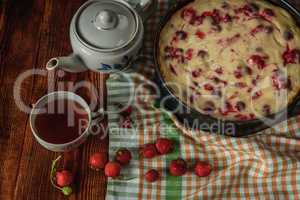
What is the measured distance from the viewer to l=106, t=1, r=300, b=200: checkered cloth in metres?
1.29

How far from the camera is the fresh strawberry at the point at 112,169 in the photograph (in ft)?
4.17

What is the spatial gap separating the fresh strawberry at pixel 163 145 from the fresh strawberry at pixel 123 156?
0.08 metres

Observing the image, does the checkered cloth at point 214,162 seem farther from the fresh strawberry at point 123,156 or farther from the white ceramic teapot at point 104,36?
the white ceramic teapot at point 104,36

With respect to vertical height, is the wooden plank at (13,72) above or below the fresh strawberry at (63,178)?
above

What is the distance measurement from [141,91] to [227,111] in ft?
0.93

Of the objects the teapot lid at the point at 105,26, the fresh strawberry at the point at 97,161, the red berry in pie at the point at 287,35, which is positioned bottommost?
the fresh strawberry at the point at 97,161

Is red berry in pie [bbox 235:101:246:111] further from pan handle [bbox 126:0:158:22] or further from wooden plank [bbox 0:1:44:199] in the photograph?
wooden plank [bbox 0:1:44:199]

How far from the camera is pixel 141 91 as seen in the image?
4.59 ft

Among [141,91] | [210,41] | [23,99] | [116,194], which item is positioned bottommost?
[116,194]

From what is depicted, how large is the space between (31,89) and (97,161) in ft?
1.00

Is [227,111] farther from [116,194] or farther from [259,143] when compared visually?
[116,194]

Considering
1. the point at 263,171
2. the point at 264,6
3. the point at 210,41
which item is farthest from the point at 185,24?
the point at 263,171

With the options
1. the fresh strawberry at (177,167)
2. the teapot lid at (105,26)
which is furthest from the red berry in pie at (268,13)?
the fresh strawberry at (177,167)

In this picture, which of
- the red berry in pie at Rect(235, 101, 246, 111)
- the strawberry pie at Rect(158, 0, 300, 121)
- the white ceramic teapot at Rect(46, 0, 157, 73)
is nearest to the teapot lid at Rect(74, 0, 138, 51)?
the white ceramic teapot at Rect(46, 0, 157, 73)
